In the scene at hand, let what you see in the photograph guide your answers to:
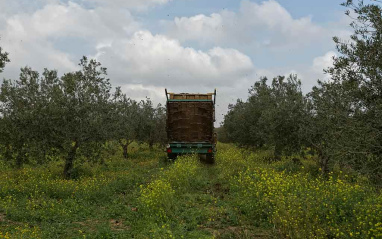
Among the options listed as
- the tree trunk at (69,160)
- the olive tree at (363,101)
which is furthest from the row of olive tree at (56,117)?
the olive tree at (363,101)

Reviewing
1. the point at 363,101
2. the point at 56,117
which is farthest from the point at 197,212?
the point at 56,117

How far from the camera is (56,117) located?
12.7m

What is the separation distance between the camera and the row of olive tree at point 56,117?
1247 cm

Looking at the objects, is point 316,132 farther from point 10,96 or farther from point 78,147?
point 10,96

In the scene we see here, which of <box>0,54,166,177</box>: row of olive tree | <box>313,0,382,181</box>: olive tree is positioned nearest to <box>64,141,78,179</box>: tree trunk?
<box>0,54,166,177</box>: row of olive tree

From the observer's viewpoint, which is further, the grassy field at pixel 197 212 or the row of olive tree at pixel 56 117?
the row of olive tree at pixel 56 117

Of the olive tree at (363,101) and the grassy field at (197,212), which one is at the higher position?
the olive tree at (363,101)

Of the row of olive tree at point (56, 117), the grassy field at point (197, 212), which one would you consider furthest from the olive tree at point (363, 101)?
the row of olive tree at point (56, 117)

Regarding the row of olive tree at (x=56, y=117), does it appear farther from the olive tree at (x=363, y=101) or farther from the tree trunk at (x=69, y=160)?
the olive tree at (x=363, y=101)

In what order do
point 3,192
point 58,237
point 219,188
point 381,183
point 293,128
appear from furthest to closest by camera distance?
point 293,128
point 219,188
point 3,192
point 58,237
point 381,183

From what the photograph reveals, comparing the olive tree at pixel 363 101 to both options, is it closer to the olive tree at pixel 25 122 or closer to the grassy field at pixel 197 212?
the grassy field at pixel 197 212

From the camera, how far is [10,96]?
43.0 ft

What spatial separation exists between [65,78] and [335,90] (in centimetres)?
1217

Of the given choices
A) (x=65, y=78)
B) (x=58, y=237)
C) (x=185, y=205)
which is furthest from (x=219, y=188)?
(x=65, y=78)
